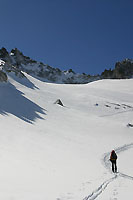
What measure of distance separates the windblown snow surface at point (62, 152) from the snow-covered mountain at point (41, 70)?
112m

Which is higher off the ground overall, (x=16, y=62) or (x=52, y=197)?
(x=16, y=62)

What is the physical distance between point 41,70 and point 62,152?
14264 centimetres

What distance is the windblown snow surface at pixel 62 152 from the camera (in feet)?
21.6

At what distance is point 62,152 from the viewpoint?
1327cm

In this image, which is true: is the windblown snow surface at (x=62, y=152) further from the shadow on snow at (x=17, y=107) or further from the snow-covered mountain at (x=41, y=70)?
the snow-covered mountain at (x=41, y=70)

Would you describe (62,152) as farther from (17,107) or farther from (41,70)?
(41,70)

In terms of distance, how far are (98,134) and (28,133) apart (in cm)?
974

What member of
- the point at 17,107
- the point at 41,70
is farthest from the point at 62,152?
the point at 41,70

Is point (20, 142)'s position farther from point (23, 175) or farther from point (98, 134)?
point (98, 134)

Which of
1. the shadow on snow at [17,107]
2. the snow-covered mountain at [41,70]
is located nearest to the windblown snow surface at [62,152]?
the shadow on snow at [17,107]

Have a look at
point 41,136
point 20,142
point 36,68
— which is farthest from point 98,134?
point 36,68

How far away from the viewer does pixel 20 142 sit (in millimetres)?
13328

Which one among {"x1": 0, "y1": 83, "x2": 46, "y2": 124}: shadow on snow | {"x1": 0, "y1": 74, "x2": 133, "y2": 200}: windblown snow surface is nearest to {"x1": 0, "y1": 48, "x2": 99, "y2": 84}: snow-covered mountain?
{"x1": 0, "y1": 74, "x2": 133, "y2": 200}: windblown snow surface

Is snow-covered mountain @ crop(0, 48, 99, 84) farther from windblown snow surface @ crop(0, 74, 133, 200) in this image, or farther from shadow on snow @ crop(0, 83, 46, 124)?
shadow on snow @ crop(0, 83, 46, 124)
